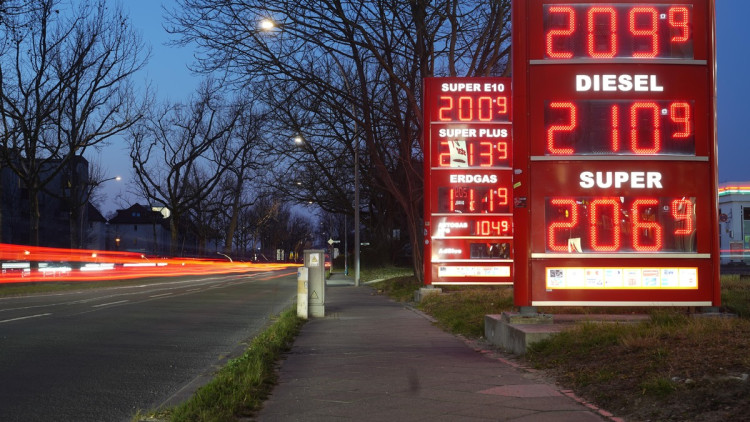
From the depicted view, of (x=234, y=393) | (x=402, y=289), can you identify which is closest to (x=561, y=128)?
(x=234, y=393)

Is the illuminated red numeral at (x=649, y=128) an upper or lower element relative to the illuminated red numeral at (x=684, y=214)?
upper

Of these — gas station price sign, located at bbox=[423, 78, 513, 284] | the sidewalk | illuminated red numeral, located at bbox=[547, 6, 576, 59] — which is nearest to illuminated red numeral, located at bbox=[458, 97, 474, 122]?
gas station price sign, located at bbox=[423, 78, 513, 284]

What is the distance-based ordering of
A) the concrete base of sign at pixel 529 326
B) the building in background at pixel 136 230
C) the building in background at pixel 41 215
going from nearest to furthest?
the concrete base of sign at pixel 529 326 < the building in background at pixel 41 215 < the building in background at pixel 136 230

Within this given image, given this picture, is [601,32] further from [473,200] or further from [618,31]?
[473,200]

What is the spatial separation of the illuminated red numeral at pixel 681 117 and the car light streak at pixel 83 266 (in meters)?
29.1

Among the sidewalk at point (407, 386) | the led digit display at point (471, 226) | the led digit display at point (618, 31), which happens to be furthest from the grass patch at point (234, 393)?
the led digit display at point (471, 226)

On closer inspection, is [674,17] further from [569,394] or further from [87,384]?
[87,384]

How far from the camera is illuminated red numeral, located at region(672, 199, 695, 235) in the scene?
10336mm

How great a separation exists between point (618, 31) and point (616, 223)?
2.92 m

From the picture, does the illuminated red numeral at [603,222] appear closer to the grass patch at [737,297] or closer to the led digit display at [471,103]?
the grass patch at [737,297]

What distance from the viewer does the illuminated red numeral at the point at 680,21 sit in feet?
35.2

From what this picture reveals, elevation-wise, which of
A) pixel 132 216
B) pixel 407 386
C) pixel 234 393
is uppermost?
pixel 132 216

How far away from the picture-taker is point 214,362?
9.96 metres

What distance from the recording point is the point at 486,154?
1933 cm
